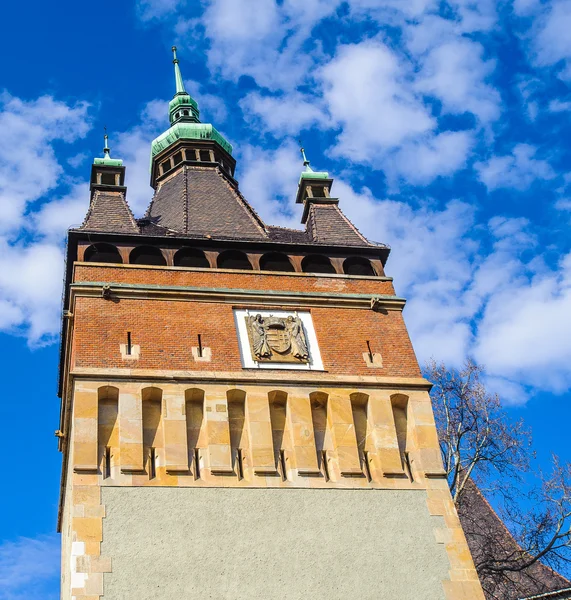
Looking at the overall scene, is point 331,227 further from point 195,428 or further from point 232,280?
point 195,428

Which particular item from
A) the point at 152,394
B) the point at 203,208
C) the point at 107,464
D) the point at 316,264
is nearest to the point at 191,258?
the point at 316,264

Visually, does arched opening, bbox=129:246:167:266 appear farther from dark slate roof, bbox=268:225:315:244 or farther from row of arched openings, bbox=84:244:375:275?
dark slate roof, bbox=268:225:315:244

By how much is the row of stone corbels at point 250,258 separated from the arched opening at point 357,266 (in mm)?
104

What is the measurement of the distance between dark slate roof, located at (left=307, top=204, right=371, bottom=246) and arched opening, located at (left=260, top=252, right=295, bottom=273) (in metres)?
1.08

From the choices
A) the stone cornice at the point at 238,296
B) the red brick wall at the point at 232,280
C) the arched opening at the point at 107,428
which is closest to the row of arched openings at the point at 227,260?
the red brick wall at the point at 232,280

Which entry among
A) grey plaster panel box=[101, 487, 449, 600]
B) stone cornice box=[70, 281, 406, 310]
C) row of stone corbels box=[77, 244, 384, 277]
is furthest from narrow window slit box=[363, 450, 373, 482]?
row of stone corbels box=[77, 244, 384, 277]

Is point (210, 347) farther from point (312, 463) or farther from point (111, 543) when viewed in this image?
point (111, 543)

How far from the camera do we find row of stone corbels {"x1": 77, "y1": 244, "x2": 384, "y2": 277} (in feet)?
60.4

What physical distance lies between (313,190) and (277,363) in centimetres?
721

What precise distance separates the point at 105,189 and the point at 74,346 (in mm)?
6138

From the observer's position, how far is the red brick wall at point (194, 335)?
16.1 meters

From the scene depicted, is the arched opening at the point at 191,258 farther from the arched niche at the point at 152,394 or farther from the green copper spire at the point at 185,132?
the green copper spire at the point at 185,132

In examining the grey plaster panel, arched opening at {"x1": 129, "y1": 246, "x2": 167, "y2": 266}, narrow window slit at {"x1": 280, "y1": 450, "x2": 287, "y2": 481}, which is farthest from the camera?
arched opening at {"x1": 129, "y1": 246, "x2": 167, "y2": 266}

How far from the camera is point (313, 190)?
74.7ft
